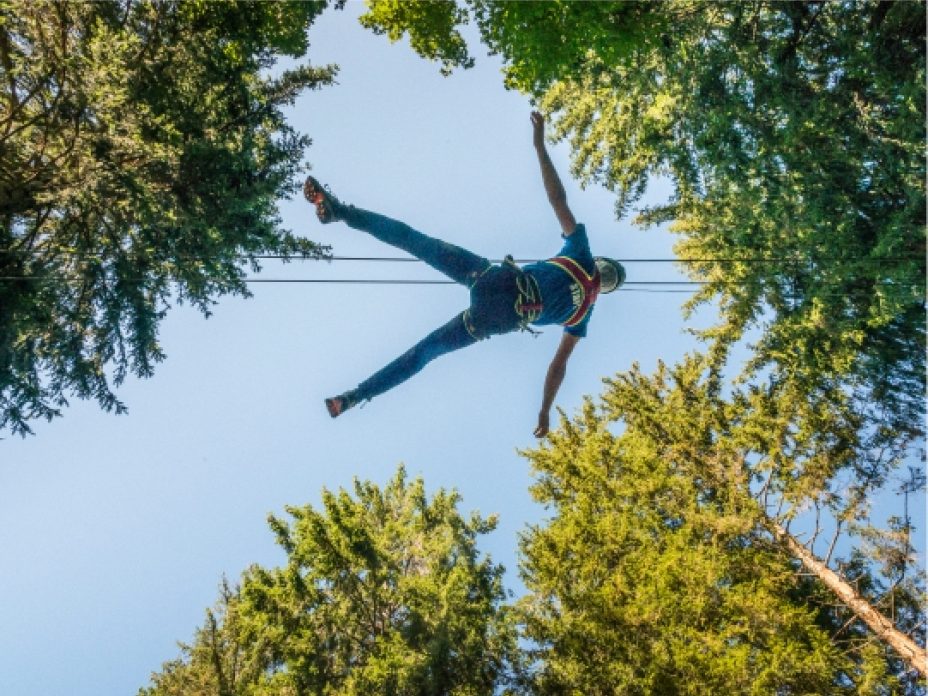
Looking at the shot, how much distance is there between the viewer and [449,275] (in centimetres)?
478

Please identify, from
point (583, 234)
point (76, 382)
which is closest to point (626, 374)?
point (583, 234)

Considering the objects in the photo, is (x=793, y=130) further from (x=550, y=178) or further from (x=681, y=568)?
(x=681, y=568)

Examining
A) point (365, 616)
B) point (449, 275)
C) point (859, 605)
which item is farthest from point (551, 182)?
point (859, 605)

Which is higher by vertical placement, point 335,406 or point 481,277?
point 481,277

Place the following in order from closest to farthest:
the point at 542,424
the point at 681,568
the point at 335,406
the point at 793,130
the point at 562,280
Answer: the point at 335,406 < the point at 562,280 < the point at 542,424 < the point at 793,130 < the point at 681,568

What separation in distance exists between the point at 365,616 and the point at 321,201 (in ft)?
23.3

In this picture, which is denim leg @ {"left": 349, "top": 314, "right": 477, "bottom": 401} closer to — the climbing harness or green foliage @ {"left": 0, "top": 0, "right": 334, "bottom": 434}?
the climbing harness

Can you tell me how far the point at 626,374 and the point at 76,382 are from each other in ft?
35.7

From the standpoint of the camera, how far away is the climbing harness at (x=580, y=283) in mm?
4922

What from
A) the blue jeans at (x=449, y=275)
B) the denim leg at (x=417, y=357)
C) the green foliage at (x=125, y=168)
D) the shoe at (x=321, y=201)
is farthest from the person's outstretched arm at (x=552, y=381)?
the green foliage at (x=125, y=168)

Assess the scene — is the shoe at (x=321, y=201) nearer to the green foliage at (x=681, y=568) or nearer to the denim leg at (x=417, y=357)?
the denim leg at (x=417, y=357)

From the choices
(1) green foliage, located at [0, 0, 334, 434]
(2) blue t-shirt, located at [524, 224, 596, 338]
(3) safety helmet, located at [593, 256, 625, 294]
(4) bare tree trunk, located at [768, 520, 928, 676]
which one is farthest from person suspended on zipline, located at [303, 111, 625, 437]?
(4) bare tree trunk, located at [768, 520, 928, 676]

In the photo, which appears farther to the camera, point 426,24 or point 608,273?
point 426,24

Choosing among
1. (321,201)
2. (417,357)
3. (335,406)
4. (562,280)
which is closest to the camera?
(335,406)
